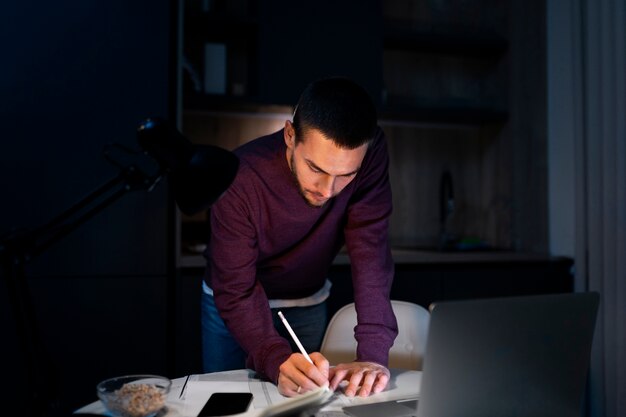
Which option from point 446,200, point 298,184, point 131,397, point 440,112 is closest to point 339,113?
point 298,184

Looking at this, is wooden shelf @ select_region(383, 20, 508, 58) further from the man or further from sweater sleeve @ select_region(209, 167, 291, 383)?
sweater sleeve @ select_region(209, 167, 291, 383)

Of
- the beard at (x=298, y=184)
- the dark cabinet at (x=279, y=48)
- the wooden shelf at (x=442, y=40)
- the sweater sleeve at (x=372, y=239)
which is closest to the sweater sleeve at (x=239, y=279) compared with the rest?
the beard at (x=298, y=184)

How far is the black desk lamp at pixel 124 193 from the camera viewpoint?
2.58ft

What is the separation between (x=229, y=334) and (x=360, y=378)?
0.60 meters

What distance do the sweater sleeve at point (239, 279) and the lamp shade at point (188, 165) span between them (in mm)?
481

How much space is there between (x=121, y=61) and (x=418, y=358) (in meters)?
1.62

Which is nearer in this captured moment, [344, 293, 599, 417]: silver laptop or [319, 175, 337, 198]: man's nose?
[344, 293, 599, 417]: silver laptop

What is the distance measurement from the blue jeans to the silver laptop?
91cm

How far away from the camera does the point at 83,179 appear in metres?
2.30

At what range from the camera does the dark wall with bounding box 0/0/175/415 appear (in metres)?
2.25

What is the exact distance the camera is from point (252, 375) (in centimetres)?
131

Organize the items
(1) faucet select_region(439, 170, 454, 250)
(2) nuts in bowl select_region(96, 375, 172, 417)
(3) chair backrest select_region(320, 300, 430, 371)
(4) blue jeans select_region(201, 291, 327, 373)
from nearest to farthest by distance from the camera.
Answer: (2) nuts in bowl select_region(96, 375, 172, 417) < (3) chair backrest select_region(320, 300, 430, 371) < (4) blue jeans select_region(201, 291, 327, 373) < (1) faucet select_region(439, 170, 454, 250)

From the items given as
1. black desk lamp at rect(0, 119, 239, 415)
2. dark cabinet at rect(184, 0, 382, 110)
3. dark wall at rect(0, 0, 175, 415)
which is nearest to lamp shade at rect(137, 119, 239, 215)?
black desk lamp at rect(0, 119, 239, 415)

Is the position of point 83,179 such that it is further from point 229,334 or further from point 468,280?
point 468,280
